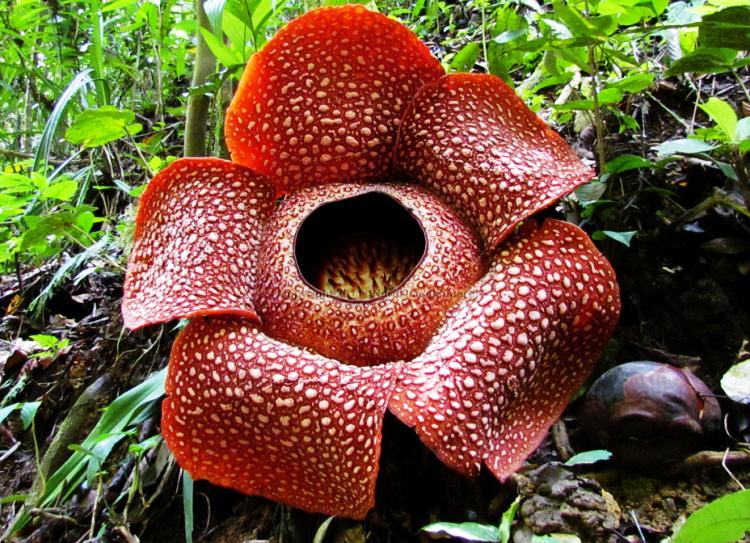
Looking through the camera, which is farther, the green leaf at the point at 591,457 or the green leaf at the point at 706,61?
the green leaf at the point at 706,61

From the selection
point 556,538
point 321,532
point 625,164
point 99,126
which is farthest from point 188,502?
point 625,164

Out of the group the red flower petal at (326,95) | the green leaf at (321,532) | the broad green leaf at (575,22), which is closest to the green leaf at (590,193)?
the broad green leaf at (575,22)

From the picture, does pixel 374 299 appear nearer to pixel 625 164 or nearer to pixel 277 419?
pixel 277 419

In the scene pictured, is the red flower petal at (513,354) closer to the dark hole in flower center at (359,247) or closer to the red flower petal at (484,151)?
the red flower petal at (484,151)

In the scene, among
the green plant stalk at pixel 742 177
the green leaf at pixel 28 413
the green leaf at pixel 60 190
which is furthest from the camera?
the green leaf at pixel 60 190

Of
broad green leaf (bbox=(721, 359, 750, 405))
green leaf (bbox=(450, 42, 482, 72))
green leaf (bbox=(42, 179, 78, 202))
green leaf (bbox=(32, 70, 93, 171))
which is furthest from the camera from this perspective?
green leaf (bbox=(32, 70, 93, 171))

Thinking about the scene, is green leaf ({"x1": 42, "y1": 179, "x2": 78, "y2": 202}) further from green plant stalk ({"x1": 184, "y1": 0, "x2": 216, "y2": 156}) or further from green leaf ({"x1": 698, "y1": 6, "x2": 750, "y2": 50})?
green leaf ({"x1": 698, "y1": 6, "x2": 750, "y2": 50})

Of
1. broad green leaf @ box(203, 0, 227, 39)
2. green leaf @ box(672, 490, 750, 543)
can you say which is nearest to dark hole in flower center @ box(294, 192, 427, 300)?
broad green leaf @ box(203, 0, 227, 39)
